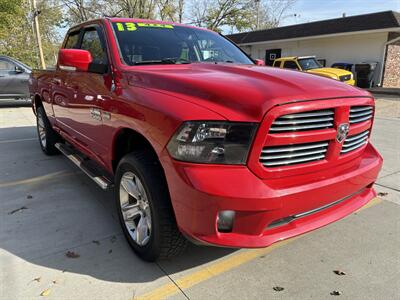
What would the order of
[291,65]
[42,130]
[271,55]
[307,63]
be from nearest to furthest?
[42,130]
[291,65]
[307,63]
[271,55]

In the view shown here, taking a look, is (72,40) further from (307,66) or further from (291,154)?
(307,66)

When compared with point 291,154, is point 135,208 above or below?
below

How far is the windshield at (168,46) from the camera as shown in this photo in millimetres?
3453

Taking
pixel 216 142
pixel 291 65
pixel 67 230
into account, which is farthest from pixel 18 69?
pixel 216 142

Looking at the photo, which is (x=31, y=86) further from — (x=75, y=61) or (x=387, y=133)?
(x=387, y=133)

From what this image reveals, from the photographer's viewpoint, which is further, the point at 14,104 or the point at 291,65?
the point at 291,65

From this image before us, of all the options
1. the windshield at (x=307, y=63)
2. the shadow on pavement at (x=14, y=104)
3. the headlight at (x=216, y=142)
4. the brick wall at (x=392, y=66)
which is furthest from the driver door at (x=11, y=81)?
the brick wall at (x=392, y=66)

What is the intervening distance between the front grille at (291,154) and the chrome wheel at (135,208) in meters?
0.98

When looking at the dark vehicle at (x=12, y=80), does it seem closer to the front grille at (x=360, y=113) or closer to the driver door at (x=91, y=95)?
the driver door at (x=91, y=95)

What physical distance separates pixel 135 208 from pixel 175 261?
0.55m

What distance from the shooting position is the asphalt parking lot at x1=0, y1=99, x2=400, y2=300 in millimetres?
2586

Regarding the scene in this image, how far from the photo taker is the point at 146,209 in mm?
2809

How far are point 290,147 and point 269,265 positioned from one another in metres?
1.10

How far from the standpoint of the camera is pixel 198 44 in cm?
398
